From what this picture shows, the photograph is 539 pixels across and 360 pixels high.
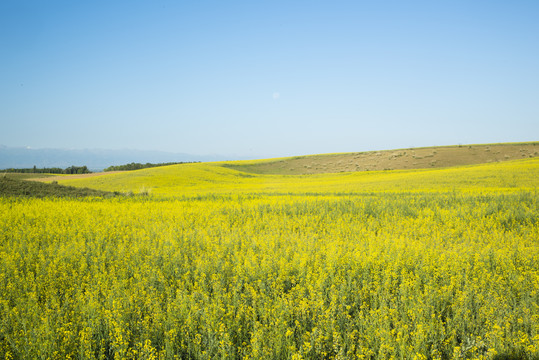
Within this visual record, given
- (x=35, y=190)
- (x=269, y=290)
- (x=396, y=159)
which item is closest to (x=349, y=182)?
(x=35, y=190)

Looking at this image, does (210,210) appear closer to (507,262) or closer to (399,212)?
(399,212)

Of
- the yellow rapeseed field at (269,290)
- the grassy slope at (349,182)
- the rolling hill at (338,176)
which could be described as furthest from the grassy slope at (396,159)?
the yellow rapeseed field at (269,290)

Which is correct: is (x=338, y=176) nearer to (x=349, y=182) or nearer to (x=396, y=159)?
(x=349, y=182)

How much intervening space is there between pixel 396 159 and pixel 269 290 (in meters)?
61.7

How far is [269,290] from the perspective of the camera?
17.8 ft

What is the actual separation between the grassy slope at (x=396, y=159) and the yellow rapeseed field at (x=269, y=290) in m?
48.0

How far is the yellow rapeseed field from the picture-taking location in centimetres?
374

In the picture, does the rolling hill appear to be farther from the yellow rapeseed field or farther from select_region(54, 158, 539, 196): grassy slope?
the yellow rapeseed field

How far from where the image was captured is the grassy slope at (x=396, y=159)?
53.1 m

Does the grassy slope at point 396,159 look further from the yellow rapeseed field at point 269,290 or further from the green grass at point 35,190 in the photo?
the yellow rapeseed field at point 269,290

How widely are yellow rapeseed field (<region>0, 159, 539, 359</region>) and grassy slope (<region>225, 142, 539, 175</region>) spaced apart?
157 ft

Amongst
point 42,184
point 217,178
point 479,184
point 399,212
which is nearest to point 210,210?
point 399,212

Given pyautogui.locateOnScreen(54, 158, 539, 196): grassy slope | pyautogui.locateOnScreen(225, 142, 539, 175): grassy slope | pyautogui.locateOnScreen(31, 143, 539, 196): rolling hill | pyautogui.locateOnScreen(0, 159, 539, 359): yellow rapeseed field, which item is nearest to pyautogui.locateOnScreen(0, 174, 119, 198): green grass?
pyautogui.locateOnScreen(31, 143, 539, 196): rolling hill

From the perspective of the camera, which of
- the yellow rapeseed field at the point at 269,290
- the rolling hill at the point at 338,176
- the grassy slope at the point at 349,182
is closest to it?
the yellow rapeseed field at the point at 269,290
